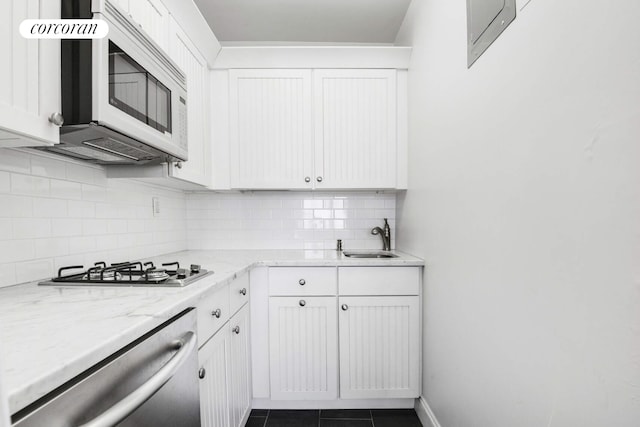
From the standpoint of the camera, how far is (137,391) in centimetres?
65

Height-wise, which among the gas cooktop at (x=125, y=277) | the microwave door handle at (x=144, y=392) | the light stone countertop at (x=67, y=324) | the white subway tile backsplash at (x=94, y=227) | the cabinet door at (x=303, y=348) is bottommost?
the cabinet door at (x=303, y=348)

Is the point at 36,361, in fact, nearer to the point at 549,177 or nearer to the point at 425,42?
the point at 549,177

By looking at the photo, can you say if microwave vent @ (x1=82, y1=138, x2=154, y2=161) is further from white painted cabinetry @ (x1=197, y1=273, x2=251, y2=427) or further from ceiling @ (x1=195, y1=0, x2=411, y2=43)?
ceiling @ (x1=195, y1=0, x2=411, y2=43)

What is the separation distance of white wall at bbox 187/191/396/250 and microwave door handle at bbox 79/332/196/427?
1564mm

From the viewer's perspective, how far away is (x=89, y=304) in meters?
0.88

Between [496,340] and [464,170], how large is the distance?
669 mm

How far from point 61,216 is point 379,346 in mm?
1730

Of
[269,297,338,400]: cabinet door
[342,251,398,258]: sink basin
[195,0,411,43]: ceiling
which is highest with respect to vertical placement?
[195,0,411,43]: ceiling

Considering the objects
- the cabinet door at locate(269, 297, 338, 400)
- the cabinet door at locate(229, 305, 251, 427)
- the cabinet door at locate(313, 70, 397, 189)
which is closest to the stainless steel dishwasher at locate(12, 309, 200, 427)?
the cabinet door at locate(229, 305, 251, 427)

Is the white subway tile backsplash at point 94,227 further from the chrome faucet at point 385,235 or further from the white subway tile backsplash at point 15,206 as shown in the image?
the chrome faucet at point 385,235

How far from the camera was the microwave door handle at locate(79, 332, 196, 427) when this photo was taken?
1.87ft

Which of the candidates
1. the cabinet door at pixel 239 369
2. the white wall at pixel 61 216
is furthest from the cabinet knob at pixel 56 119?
the cabinet door at pixel 239 369

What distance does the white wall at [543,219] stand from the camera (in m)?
0.64

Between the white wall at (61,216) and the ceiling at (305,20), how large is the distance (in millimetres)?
1378
